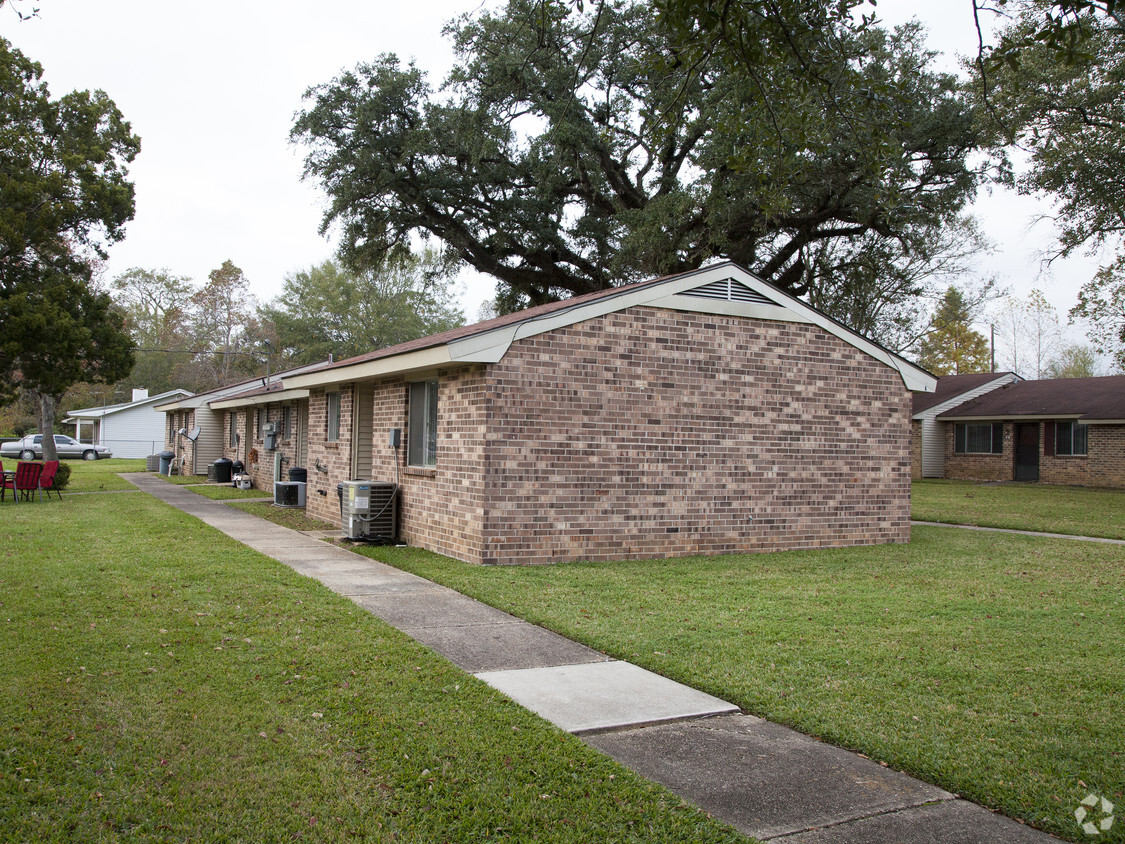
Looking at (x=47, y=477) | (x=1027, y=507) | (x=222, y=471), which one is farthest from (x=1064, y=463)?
(x=47, y=477)

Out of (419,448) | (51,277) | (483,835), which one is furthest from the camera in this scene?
(51,277)

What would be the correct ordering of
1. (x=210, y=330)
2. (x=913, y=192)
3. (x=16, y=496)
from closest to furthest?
(x=16, y=496) < (x=913, y=192) < (x=210, y=330)

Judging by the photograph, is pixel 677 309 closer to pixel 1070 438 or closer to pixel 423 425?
pixel 423 425

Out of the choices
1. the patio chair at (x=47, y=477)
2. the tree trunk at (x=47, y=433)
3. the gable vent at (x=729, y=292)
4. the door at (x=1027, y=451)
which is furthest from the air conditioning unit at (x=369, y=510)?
the door at (x=1027, y=451)

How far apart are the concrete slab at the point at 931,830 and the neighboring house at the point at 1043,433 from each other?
2910cm

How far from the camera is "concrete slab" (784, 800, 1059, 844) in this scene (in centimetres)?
355

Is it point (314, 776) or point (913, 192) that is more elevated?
point (913, 192)

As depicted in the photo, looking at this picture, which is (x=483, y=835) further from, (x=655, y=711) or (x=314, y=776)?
(x=655, y=711)

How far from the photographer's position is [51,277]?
21594 millimetres

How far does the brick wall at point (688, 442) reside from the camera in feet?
35.1

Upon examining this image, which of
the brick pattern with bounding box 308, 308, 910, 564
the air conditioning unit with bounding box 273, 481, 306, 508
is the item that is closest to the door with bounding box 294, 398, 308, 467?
the air conditioning unit with bounding box 273, 481, 306, 508

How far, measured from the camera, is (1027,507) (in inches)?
812

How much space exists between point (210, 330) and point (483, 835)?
61.4 metres

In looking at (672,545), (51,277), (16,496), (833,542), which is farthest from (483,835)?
(51,277)
